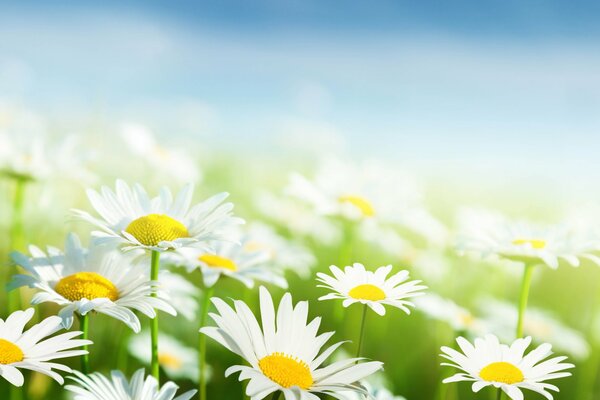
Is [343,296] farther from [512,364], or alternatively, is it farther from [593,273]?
[593,273]

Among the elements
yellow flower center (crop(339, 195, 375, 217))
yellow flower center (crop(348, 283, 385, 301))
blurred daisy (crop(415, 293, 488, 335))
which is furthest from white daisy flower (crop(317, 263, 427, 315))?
yellow flower center (crop(339, 195, 375, 217))

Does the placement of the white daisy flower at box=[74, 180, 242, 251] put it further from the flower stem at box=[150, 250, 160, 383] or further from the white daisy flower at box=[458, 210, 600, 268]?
the white daisy flower at box=[458, 210, 600, 268]

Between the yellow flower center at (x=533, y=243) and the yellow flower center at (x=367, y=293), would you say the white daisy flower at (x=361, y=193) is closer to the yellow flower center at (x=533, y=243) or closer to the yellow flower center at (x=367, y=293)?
the yellow flower center at (x=533, y=243)

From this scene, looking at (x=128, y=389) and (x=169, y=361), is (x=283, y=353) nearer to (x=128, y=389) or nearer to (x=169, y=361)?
(x=128, y=389)

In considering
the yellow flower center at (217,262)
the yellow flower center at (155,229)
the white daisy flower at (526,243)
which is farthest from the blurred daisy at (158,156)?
the yellow flower center at (155,229)

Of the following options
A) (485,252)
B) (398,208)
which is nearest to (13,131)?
(398,208)

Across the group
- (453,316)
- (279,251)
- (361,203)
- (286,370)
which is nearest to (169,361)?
(279,251)
